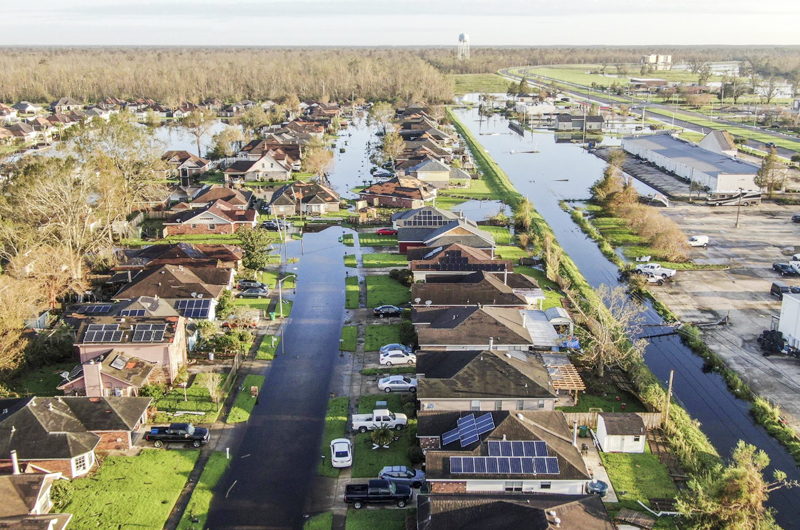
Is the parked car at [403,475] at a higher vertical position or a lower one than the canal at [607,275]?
higher

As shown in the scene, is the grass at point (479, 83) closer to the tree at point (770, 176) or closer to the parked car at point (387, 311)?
the tree at point (770, 176)

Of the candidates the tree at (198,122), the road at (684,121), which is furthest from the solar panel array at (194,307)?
the road at (684,121)

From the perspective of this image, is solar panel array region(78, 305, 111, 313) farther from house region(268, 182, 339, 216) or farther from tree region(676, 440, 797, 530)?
tree region(676, 440, 797, 530)

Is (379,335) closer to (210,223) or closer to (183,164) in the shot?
(210,223)

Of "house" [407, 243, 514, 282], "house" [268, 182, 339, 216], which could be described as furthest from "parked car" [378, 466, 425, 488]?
"house" [268, 182, 339, 216]

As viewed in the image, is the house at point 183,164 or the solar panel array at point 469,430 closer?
the solar panel array at point 469,430

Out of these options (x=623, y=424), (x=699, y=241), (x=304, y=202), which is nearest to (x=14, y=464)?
(x=623, y=424)

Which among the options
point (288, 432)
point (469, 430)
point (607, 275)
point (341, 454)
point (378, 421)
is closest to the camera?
point (469, 430)
